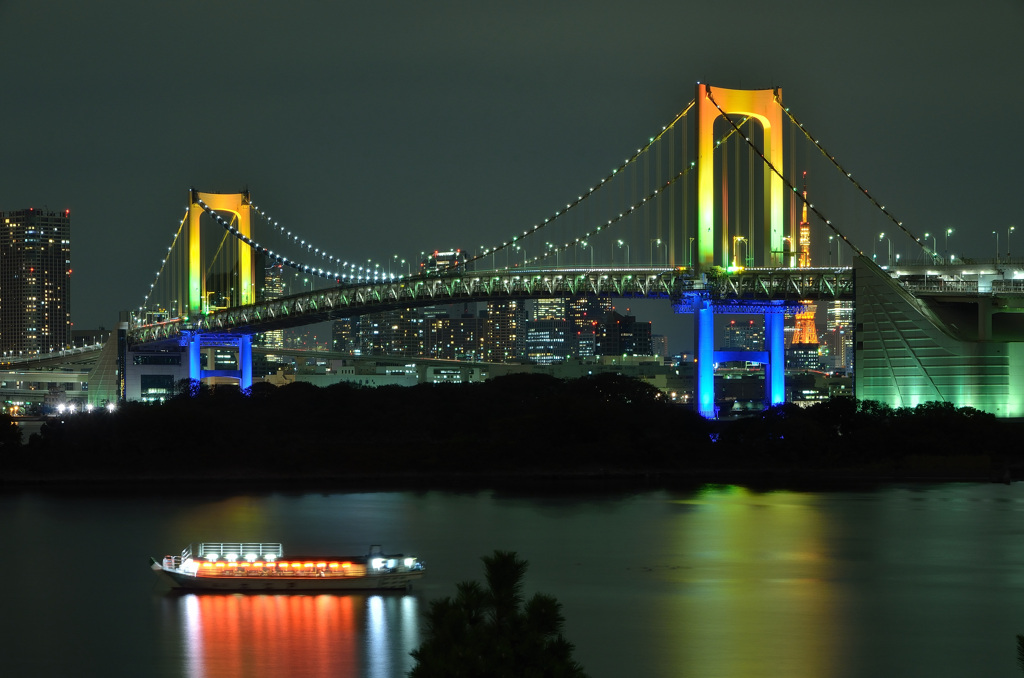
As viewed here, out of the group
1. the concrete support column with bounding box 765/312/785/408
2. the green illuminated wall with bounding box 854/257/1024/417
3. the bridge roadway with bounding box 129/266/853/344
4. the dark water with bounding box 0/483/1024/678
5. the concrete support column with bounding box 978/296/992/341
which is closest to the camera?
the dark water with bounding box 0/483/1024/678

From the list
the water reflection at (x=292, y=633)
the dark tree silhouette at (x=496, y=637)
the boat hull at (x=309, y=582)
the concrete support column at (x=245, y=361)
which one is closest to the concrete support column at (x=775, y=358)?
the concrete support column at (x=245, y=361)

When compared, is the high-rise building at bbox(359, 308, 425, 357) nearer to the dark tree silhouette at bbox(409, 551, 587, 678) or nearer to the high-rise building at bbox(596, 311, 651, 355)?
the high-rise building at bbox(596, 311, 651, 355)

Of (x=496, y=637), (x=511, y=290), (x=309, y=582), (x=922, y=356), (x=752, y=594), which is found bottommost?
(x=752, y=594)

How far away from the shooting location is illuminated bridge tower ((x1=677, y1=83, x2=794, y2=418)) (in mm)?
30875

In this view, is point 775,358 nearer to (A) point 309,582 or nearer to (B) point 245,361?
(B) point 245,361

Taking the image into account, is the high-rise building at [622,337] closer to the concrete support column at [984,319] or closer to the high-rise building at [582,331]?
the high-rise building at [582,331]

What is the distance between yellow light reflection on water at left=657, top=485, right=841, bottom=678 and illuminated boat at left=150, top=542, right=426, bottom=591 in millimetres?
3009

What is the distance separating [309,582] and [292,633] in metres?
2.12

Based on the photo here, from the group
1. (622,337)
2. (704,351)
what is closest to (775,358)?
(704,351)

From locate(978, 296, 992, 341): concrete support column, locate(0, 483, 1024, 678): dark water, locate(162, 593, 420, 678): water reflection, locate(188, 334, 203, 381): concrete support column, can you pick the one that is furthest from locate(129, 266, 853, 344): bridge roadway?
locate(162, 593, 420, 678): water reflection

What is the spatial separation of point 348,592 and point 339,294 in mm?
22283

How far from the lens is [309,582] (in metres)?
16.4

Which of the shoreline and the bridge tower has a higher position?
the bridge tower

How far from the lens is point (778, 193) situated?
31.4 m
